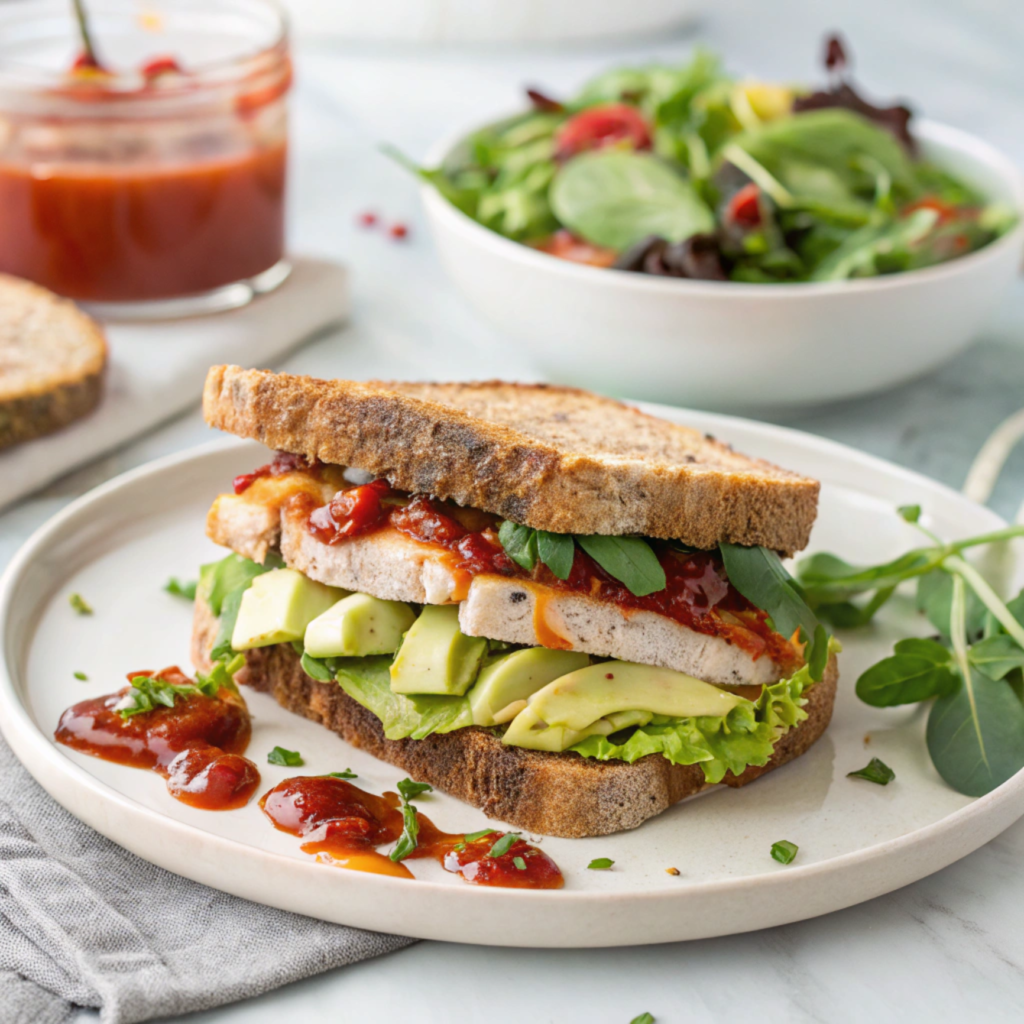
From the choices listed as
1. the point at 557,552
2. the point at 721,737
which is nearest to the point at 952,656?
the point at 721,737

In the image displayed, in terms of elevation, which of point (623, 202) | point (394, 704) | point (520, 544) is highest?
point (520, 544)

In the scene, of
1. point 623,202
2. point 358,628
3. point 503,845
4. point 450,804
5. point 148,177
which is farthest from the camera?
point 623,202

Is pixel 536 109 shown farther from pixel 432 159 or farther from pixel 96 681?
pixel 96 681

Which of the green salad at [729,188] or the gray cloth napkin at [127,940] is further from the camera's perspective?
the green salad at [729,188]

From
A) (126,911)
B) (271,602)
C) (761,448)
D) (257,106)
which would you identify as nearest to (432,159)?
(257,106)

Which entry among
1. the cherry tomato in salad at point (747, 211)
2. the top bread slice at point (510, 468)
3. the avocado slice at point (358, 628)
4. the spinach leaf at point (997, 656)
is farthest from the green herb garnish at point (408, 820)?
the cherry tomato in salad at point (747, 211)

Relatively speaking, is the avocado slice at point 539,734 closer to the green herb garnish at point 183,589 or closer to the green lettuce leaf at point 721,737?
the green lettuce leaf at point 721,737

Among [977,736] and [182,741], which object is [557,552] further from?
[977,736]
